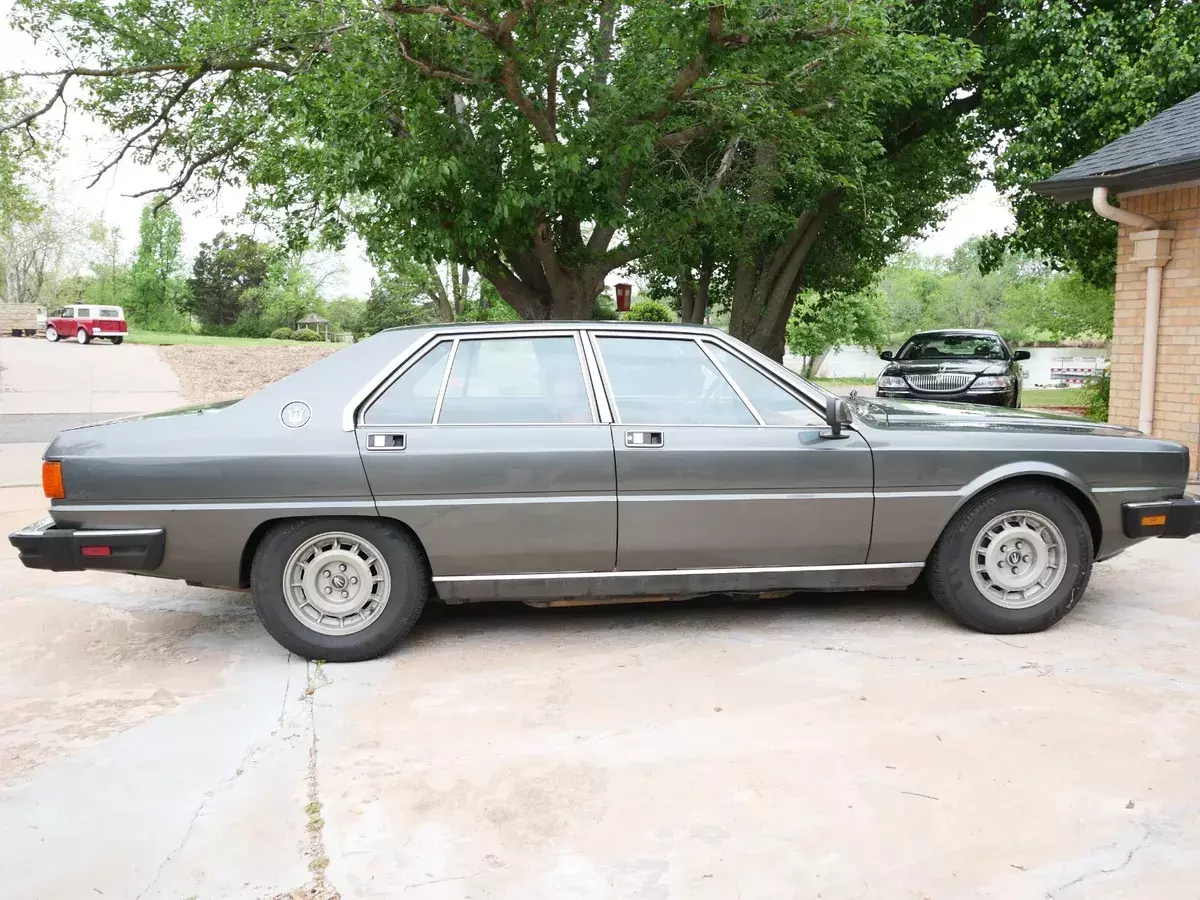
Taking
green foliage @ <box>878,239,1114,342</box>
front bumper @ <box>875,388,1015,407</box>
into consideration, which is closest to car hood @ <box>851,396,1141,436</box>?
front bumper @ <box>875,388,1015,407</box>

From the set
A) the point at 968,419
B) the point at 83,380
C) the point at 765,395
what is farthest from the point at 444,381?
the point at 83,380

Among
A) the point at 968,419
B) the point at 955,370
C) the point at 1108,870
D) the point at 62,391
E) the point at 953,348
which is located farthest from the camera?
the point at 62,391

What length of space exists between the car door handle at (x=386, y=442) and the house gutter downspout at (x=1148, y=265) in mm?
8004

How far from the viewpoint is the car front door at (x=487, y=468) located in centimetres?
434

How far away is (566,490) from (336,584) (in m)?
1.12

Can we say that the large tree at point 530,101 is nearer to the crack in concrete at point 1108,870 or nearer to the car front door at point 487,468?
the car front door at point 487,468

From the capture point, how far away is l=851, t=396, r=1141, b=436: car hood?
189 inches

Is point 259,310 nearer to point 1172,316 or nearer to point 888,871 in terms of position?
point 1172,316

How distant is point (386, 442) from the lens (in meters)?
4.34

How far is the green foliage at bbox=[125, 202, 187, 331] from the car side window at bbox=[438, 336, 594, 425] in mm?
60637

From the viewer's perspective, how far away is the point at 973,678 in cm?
413

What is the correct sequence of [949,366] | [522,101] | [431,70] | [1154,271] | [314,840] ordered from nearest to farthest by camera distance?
[314,840] → [1154,271] → [431,70] → [522,101] → [949,366]

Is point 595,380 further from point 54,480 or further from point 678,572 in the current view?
point 54,480

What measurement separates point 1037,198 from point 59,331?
119 ft
